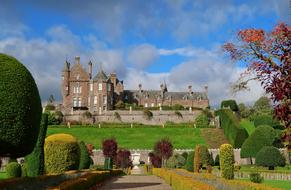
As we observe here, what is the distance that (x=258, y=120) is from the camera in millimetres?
63125

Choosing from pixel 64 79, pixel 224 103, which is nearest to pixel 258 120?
pixel 224 103

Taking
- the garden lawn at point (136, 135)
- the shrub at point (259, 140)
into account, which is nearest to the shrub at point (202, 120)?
the garden lawn at point (136, 135)

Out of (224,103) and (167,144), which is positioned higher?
(224,103)

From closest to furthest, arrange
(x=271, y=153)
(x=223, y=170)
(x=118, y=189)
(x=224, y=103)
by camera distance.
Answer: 1. (x=118, y=189)
2. (x=223, y=170)
3. (x=271, y=153)
4. (x=224, y=103)

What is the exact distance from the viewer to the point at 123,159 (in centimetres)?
4209

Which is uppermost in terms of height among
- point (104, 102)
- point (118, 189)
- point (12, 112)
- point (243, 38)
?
point (104, 102)

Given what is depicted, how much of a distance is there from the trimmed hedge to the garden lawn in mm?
3991

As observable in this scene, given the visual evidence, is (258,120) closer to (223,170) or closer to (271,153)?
(271,153)

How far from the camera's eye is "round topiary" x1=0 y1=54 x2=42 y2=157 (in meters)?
13.1

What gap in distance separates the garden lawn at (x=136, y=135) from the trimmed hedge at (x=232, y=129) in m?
3.99

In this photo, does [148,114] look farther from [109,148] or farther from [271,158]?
[271,158]

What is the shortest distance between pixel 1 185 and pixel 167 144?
2866cm

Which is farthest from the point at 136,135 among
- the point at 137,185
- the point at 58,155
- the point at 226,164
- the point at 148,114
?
the point at 137,185

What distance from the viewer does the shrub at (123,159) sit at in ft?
137
